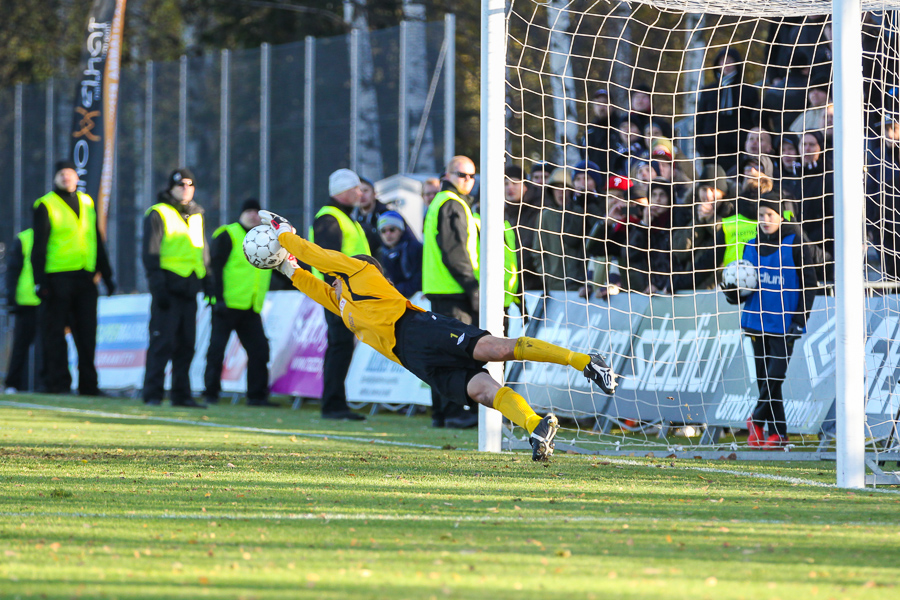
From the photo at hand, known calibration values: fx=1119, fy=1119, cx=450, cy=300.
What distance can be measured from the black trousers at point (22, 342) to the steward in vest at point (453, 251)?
296 inches

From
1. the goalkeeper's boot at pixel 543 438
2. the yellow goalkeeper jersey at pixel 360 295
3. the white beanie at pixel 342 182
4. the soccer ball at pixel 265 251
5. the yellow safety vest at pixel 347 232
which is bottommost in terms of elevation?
the goalkeeper's boot at pixel 543 438

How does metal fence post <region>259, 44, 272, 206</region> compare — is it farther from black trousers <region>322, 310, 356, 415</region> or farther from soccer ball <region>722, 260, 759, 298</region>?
soccer ball <region>722, 260, 759, 298</region>

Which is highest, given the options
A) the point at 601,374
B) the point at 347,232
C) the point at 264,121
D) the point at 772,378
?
the point at 264,121

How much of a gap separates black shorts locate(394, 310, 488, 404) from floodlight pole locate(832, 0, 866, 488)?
2.02 meters

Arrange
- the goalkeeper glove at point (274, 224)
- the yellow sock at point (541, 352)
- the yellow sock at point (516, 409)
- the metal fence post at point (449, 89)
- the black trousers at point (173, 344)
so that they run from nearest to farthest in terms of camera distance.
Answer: the yellow sock at point (516, 409) < the yellow sock at point (541, 352) < the goalkeeper glove at point (274, 224) < the black trousers at point (173, 344) < the metal fence post at point (449, 89)

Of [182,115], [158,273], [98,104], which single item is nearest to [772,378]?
[158,273]

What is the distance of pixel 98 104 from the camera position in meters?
16.4

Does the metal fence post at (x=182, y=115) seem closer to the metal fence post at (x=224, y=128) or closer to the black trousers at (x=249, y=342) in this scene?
the metal fence post at (x=224, y=128)

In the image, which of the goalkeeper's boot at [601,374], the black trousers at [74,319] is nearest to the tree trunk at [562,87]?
the goalkeeper's boot at [601,374]

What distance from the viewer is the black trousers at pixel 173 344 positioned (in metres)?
12.0

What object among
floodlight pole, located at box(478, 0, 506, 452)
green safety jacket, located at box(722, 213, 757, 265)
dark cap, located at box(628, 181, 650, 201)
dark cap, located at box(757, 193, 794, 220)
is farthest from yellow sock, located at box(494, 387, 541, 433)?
dark cap, located at box(628, 181, 650, 201)

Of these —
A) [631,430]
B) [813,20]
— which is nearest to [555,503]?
[631,430]

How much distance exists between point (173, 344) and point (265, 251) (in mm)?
5086

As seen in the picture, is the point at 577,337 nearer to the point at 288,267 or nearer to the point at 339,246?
the point at 339,246
